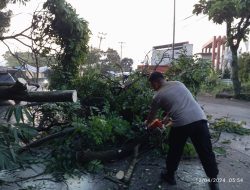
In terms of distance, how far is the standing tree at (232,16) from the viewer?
17.8 m

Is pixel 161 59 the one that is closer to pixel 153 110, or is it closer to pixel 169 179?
pixel 153 110

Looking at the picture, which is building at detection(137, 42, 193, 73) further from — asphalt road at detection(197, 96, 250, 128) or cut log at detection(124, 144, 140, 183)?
cut log at detection(124, 144, 140, 183)

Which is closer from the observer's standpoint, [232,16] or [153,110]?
[153,110]

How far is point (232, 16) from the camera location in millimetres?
18562

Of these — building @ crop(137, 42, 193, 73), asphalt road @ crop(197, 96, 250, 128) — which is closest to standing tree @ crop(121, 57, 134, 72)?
building @ crop(137, 42, 193, 73)

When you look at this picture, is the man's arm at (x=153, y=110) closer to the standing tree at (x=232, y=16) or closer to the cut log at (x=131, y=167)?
the cut log at (x=131, y=167)

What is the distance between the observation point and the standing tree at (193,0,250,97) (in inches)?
701

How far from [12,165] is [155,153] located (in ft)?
10.3

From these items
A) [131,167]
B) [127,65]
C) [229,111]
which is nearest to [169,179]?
[131,167]

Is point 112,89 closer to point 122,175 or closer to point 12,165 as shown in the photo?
point 122,175

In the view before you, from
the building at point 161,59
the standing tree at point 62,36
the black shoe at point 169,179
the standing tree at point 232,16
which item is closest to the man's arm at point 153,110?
the black shoe at point 169,179

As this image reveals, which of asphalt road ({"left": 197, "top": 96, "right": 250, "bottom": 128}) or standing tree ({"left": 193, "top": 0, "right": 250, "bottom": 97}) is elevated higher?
standing tree ({"left": 193, "top": 0, "right": 250, "bottom": 97})

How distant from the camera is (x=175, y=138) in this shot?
4.88m

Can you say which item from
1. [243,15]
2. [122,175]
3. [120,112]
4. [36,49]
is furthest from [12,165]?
[243,15]
